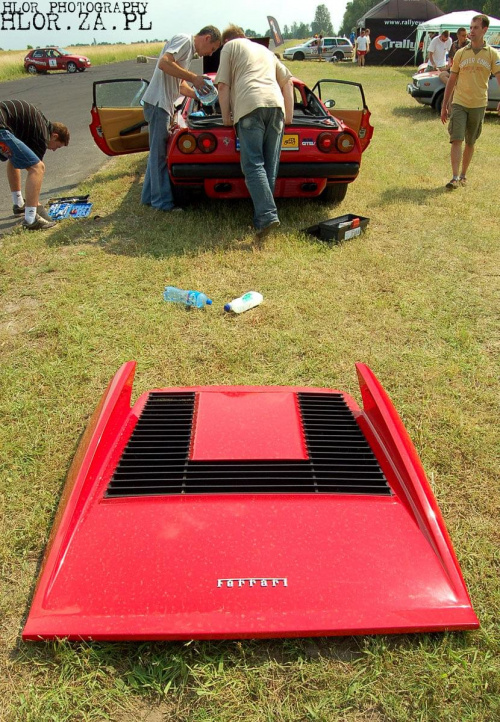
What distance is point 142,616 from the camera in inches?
53.9

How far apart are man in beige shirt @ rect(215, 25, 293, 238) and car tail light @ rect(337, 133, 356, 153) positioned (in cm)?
63

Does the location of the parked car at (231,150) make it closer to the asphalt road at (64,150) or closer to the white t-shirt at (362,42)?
the asphalt road at (64,150)

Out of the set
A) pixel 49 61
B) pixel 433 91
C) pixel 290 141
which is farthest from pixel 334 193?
pixel 49 61

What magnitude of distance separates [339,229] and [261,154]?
0.99m

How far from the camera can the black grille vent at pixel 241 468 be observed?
1.67 m

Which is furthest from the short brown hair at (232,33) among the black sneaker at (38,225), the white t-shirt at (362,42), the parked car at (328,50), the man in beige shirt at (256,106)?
the parked car at (328,50)

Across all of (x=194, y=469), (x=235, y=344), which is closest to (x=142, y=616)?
(x=194, y=469)

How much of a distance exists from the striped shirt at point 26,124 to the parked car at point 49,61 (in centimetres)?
2777

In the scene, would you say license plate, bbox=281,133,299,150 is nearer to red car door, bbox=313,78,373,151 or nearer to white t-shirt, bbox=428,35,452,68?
red car door, bbox=313,78,373,151

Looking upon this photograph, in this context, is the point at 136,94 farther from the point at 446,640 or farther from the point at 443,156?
the point at 446,640

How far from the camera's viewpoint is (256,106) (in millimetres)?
4246

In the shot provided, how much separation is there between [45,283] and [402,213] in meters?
3.86

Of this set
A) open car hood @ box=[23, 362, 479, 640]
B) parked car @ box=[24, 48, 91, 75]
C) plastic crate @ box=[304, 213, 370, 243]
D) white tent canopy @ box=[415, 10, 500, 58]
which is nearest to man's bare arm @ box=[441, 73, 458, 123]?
plastic crate @ box=[304, 213, 370, 243]

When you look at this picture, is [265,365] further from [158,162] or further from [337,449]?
[158,162]
